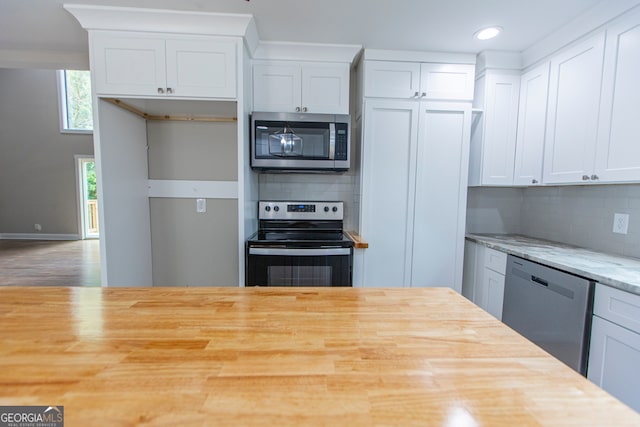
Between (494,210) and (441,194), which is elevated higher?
(441,194)

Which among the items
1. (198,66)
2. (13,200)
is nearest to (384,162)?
(198,66)

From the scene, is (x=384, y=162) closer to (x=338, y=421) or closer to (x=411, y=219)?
(x=411, y=219)

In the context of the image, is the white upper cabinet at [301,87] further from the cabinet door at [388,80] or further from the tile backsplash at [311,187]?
the tile backsplash at [311,187]

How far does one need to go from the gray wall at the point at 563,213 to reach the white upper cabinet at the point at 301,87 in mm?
1540

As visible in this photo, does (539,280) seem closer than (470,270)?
Yes

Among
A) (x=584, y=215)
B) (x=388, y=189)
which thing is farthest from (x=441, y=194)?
(x=584, y=215)

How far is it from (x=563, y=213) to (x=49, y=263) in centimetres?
611

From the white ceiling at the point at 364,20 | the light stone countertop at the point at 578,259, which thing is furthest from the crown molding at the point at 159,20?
the light stone countertop at the point at 578,259

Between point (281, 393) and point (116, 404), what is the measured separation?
0.27 m

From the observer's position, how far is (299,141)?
82.0 inches

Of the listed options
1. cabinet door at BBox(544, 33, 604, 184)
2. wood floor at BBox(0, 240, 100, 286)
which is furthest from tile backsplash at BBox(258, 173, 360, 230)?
wood floor at BBox(0, 240, 100, 286)

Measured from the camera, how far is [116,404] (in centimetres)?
45

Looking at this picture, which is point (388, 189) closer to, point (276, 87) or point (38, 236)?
point (276, 87)

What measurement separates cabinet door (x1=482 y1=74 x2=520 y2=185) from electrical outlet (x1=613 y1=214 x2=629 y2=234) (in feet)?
2.12
